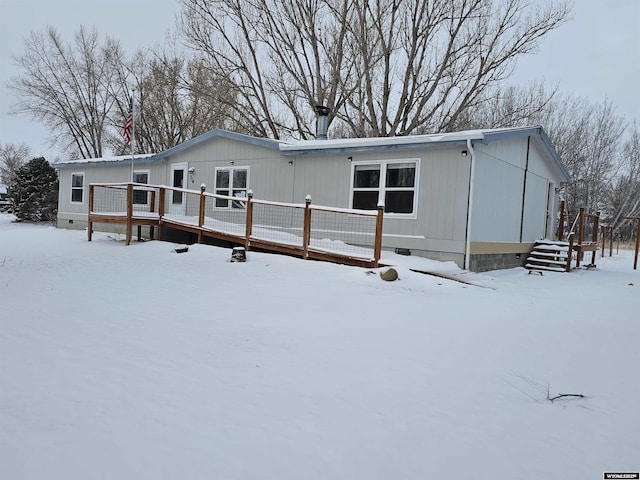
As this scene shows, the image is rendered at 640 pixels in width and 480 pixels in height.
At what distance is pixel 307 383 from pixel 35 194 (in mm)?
24922

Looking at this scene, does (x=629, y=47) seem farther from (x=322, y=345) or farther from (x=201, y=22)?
(x=322, y=345)

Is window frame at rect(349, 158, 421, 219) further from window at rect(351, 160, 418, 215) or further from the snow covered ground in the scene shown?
the snow covered ground

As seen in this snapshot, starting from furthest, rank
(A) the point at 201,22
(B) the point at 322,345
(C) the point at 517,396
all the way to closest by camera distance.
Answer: (A) the point at 201,22, (B) the point at 322,345, (C) the point at 517,396

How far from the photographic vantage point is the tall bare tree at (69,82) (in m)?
29.4

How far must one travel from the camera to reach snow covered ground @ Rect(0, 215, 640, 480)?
2.40 metres

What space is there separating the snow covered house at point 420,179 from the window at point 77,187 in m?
4.04

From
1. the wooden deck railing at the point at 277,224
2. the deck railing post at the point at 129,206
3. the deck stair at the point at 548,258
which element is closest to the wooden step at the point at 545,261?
the deck stair at the point at 548,258

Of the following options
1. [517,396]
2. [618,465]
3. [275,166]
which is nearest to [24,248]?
[275,166]

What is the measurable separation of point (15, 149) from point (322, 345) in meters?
70.0

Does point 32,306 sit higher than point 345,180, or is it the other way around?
point 345,180

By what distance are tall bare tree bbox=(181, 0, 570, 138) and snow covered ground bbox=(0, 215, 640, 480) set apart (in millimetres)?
16261

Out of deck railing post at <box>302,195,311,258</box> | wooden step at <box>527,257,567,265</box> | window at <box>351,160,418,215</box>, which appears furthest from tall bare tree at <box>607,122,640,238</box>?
deck railing post at <box>302,195,311,258</box>

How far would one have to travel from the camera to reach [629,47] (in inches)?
1027

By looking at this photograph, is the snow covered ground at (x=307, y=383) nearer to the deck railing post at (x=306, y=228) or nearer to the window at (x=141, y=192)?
the deck railing post at (x=306, y=228)
